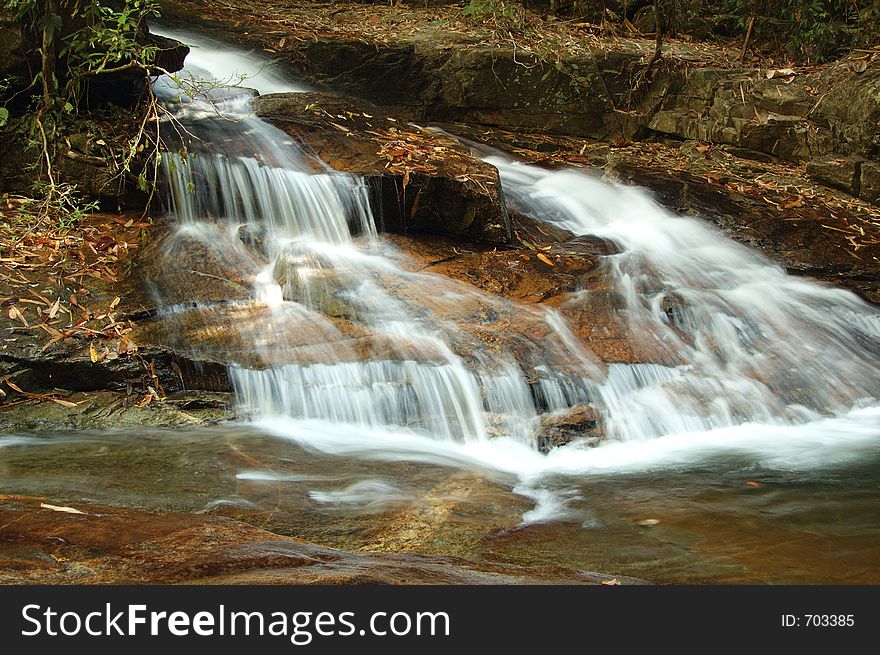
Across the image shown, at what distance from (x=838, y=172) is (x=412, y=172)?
5.66 m

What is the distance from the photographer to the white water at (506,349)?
5.50m

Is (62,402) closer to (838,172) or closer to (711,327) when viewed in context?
(711,327)

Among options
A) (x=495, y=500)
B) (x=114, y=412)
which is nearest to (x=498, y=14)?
(x=114, y=412)

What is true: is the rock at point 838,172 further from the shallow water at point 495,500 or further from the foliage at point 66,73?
the foliage at point 66,73

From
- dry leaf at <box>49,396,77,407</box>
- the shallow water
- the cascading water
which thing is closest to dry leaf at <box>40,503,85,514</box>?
the shallow water

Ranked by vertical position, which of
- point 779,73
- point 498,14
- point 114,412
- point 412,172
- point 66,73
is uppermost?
point 498,14

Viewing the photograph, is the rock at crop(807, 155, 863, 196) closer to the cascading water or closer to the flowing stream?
the flowing stream

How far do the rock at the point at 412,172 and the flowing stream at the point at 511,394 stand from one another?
0.24m

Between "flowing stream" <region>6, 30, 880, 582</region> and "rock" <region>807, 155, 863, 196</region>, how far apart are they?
232 centimetres

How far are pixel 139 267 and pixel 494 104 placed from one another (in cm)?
640

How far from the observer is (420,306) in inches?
257

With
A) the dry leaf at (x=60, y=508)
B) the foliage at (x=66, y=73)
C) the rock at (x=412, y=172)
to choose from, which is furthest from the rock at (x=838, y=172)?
the dry leaf at (x=60, y=508)

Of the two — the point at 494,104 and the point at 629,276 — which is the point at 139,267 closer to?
the point at 629,276

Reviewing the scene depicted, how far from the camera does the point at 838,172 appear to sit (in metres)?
9.88
